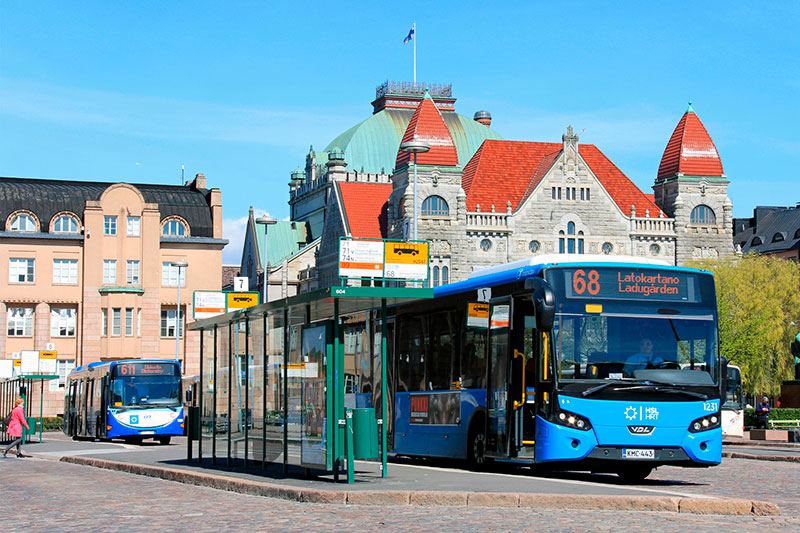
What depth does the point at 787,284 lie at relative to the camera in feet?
234

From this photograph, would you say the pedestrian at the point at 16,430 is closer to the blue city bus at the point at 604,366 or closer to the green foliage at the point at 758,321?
the blue city bus at the point at 604,366

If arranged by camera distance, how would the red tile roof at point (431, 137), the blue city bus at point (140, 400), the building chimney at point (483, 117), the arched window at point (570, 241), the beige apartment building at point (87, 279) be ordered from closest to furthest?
the blue city bus at point (140, 400) < the beige apartment building at point (87, 279) < the red tile roof at point (431, 137) < the arched window at point (570, 241) < the building chimney at point (483, 117)

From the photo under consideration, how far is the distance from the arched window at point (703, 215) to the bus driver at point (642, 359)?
8150cm

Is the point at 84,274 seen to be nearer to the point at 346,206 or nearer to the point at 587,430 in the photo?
the point at 346,206

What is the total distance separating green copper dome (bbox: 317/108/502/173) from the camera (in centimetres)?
12281

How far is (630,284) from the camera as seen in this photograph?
60.1 ft

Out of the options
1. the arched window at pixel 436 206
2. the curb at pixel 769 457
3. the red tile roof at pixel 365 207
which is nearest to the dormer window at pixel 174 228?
the arched window at pixel 436 206

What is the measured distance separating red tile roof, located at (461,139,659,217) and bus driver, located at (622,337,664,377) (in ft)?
246

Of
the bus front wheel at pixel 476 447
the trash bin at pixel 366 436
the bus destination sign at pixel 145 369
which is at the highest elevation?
the bus destination sign at pixel 145 369

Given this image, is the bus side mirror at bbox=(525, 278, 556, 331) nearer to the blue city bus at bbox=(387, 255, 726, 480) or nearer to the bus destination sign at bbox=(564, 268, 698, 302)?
the blue city bus at bbox=(387, 255, 726, 480)

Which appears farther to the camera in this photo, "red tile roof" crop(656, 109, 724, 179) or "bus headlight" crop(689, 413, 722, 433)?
"red tile roof" crop(656, 109, 724, 179)

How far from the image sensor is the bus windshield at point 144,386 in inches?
1569

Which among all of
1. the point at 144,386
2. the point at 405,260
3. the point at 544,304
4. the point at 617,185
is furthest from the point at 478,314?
the point at 617,185

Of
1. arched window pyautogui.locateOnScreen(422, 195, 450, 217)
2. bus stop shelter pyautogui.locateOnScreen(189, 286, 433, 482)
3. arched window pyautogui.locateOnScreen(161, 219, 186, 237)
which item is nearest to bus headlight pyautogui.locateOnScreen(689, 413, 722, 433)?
bus stop shelter pyautogui.locateOnScreen(189, 286, 433, 482)
